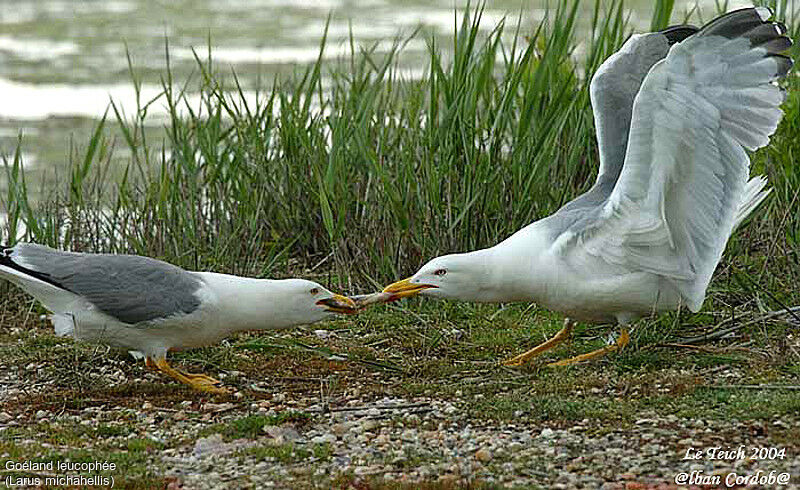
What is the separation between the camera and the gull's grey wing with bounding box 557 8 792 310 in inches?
189

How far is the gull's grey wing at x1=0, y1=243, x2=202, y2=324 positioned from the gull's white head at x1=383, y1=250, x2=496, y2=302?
0.87 meters

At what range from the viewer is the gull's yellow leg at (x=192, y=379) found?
17.0 ft

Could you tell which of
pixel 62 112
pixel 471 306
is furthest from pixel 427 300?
pixel 62 112

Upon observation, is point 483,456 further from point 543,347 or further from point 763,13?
point 763,13

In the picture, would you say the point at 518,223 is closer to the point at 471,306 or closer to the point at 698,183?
the point at 471,306

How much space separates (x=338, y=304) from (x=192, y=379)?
666 mm

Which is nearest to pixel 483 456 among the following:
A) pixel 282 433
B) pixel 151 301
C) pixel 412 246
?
pixel 282 433

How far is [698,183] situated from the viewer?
5.06 meters

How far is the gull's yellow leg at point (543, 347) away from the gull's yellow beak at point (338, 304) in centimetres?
68

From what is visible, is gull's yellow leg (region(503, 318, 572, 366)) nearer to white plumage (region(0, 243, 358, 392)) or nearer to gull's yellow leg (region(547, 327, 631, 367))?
gull's yellow leg (region(547, 327, 631, 367))

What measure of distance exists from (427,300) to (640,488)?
8.33 feet

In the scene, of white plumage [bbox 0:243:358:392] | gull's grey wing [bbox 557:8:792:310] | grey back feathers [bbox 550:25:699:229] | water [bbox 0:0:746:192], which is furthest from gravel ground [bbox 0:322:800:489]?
water [bbox 0:0:746:192]

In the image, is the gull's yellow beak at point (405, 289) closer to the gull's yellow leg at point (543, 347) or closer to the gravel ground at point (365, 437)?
the gravel ground at point (365, 437)

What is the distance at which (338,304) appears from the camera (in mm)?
5375
